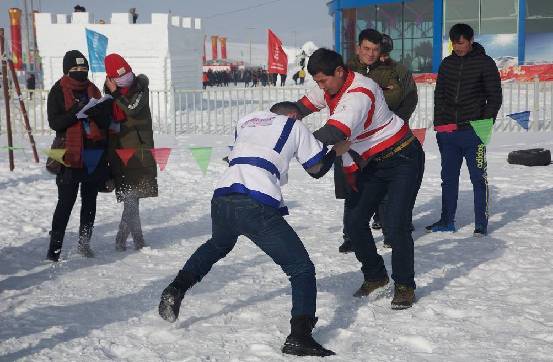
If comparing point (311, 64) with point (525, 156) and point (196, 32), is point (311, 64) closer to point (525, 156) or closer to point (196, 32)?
point (525, 156)

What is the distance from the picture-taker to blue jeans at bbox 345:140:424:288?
454 cm

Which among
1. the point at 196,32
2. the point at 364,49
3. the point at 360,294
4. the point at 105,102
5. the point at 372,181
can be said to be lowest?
the point at 360,294

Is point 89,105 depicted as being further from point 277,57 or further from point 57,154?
point 277,57

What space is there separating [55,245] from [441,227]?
12.1ft

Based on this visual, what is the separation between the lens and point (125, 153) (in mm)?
5902

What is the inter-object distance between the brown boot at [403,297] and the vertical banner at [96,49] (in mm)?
14558

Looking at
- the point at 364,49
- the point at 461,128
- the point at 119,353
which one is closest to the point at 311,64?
the point at 364,49

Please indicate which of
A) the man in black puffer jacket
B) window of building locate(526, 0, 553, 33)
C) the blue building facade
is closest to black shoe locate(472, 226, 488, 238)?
the man in black puffer jacket

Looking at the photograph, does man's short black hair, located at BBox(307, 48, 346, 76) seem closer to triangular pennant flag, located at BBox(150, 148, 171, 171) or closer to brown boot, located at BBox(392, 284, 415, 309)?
brown boot, located at BBox(392, 284, 415, 309)

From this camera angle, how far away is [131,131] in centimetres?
589

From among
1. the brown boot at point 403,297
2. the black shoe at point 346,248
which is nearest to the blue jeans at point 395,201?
the brown boot at point 403,297

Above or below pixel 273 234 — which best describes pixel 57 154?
above

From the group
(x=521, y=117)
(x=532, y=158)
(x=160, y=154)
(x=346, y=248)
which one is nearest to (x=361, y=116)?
(x=346, y=248)

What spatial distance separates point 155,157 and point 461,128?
9.47 feet
